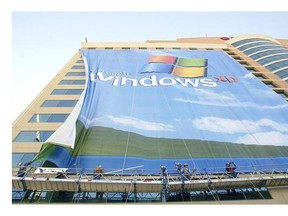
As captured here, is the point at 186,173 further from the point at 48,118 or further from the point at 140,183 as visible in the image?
the point at 48,118

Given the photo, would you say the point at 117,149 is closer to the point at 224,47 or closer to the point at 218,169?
the point at 218,169

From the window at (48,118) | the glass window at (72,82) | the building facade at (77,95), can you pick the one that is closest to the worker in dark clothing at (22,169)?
the building facade at (77,95)

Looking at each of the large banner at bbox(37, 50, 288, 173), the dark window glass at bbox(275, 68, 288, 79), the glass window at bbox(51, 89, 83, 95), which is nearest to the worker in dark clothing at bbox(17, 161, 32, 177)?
the large banner at bbox(37, 50, 288, 173)

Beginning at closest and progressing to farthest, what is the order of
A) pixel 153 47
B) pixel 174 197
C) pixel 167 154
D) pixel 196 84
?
pixel 174 197, pixel 167 154, pixel 196 84, pixel 153 47

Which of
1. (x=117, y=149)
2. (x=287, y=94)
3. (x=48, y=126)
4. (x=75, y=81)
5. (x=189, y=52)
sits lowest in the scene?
(x=117, y=149)

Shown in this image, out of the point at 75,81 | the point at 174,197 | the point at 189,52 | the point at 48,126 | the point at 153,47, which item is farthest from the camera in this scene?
the point at 153,47

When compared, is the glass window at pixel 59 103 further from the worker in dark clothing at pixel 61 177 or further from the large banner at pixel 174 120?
the worker in dark clothing at pixel 61 177

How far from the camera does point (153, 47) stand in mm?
45562

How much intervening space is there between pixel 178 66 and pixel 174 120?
442 inches

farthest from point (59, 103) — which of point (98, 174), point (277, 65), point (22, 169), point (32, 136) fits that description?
point (277, 65)

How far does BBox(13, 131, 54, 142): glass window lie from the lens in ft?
76.8

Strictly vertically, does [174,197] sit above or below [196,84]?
below

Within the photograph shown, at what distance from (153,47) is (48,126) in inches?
974

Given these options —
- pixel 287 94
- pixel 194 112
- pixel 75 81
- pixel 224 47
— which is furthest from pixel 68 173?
pixel 224 47
